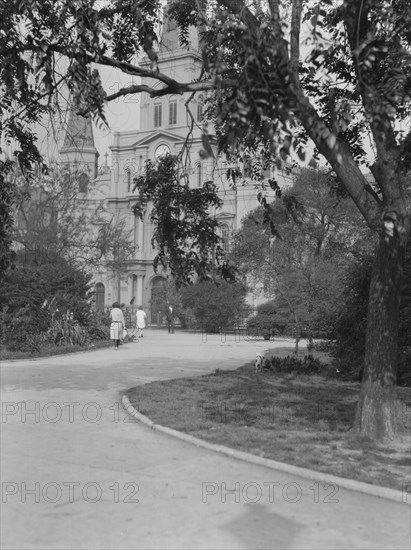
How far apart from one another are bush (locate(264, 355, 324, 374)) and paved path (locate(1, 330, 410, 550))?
7.42 metres

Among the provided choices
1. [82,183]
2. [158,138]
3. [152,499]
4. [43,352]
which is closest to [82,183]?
[82,183]

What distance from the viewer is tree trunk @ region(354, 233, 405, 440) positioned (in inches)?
304

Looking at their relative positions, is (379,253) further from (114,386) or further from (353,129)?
(114,386)

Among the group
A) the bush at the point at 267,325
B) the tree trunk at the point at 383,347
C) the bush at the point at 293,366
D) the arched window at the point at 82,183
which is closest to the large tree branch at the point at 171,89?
the tree trunk at the point at 383,347

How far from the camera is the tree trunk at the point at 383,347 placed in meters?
7.73

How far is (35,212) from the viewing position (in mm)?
27625

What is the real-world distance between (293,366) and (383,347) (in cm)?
833

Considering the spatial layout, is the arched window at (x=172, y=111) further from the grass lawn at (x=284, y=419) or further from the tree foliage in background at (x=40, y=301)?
the grass lawn at (x=284, y=419)

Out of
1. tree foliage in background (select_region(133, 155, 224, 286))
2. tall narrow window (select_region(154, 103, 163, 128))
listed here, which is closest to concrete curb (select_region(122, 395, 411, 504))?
tree foliage in background (select_region(133, 155, 224, 286))

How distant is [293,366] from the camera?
16016mm

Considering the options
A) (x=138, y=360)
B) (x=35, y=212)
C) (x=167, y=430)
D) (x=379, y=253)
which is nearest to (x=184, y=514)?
(x=167, y=430)

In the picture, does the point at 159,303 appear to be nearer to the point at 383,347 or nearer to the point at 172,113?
the point at 172,113

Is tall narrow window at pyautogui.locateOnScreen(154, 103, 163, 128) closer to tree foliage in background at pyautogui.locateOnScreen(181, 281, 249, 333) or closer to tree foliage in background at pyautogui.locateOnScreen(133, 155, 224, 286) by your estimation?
tree foliage in background at pyautogui.locateOnScreen(181, 281, 249, 333)

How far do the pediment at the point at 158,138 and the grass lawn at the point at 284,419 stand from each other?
161 ft
